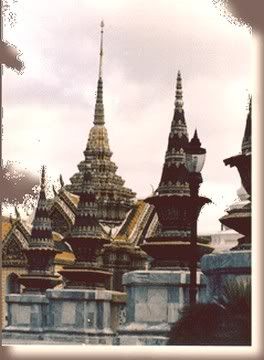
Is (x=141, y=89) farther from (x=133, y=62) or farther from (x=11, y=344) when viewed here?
(x=11, y=344)

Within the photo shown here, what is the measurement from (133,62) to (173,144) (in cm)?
144

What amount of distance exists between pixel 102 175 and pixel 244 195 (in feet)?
15.5

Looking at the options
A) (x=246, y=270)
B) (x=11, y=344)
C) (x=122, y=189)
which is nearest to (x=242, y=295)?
(x=246, y=270)

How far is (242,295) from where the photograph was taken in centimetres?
654

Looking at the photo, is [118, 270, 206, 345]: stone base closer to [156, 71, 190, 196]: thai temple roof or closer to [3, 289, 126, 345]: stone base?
[3, 289, 126, 345]: stone base

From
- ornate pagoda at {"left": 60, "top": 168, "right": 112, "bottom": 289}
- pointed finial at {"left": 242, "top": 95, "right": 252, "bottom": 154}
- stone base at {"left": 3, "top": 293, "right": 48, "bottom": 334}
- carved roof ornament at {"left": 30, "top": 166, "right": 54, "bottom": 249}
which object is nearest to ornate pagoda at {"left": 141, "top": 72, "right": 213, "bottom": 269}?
ornate pagoda at {"left": 60, "top": 168, "right": 112, "bottom": 289}

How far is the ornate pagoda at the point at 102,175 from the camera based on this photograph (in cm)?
811

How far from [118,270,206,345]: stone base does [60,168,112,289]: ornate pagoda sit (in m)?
1.70

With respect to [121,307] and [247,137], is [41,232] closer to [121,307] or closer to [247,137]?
[121,307]

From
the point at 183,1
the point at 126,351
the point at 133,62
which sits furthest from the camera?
the point at 133,62

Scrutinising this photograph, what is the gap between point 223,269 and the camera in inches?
278

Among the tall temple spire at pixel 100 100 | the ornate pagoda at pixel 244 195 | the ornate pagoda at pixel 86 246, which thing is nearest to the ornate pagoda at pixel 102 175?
the tall temple spire at pixel 100 100

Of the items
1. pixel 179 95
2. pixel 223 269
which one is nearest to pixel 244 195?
pixel 223 269

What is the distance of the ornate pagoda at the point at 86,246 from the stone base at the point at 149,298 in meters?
1.70
